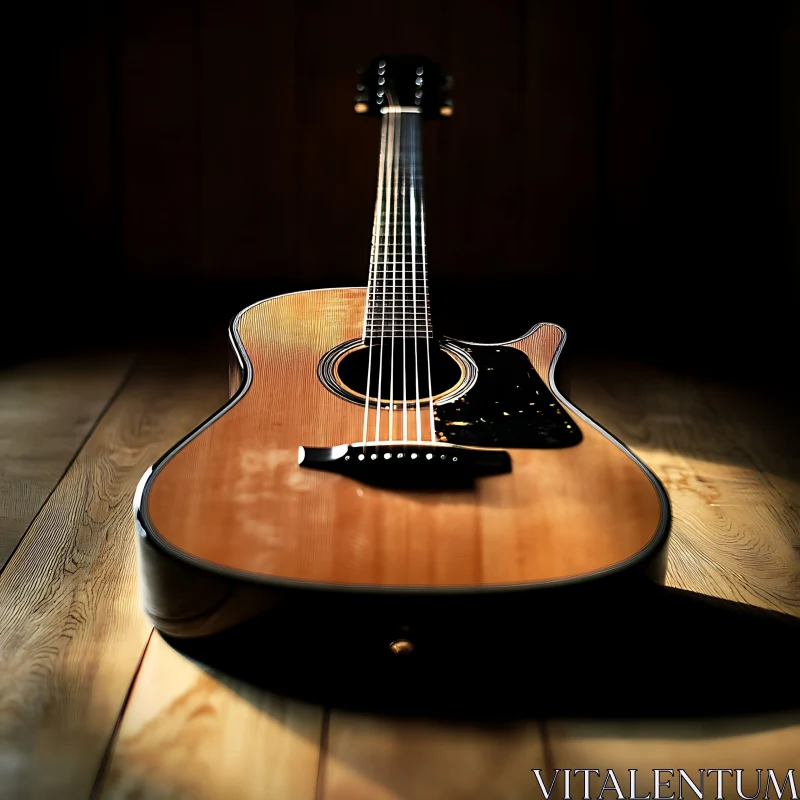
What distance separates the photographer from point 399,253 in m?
1.29

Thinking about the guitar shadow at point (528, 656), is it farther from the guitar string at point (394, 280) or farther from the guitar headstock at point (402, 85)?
the guitar headstock at point (402, 85)

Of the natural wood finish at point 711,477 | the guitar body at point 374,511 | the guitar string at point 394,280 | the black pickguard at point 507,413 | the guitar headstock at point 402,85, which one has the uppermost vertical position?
the guitar headstock at point 402,85

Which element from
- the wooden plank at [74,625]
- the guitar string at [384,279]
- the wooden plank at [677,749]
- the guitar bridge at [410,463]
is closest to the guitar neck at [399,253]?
the guitar string at [384,279]

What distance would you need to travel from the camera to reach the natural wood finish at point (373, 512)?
0.63 m

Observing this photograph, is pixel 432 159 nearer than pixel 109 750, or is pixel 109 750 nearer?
pixel 109 750

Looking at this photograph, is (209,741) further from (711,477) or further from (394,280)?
(711,477)

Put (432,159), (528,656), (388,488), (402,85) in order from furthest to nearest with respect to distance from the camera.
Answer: (432,159) → (402,85) → (388,488) → (528,656)

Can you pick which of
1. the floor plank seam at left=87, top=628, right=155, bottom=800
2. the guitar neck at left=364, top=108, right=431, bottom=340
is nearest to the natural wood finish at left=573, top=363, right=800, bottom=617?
the guitar neck at left=364, top=108, right=431, bottom=340

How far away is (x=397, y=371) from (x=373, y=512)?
0.99 ft

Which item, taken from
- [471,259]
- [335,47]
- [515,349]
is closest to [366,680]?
[515,349]

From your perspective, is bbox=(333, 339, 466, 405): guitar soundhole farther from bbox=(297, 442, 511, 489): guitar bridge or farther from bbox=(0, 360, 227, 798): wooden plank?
bbox=(0, 360, 227, 798): wooden plank

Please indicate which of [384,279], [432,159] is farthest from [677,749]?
[432,159]

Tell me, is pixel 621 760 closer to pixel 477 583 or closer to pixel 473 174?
pixel 477 583

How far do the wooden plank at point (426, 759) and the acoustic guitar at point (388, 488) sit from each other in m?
0.14
